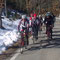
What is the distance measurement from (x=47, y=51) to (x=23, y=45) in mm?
1278

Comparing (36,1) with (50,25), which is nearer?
(50,25)

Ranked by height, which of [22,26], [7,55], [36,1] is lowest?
[7,55]

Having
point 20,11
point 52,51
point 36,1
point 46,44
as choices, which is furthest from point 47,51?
point 20,11

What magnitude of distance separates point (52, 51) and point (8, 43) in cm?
293

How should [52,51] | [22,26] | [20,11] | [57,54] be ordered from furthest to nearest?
[20,11]
[22,26]
[52,51]
[57,54]

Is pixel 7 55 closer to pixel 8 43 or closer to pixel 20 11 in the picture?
pixel 8 43

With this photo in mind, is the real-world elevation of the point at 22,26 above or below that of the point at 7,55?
above

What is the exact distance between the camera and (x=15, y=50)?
1310 centimetres

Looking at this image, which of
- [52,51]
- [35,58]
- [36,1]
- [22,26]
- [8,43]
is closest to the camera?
[35,58]

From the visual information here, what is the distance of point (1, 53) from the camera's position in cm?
1197

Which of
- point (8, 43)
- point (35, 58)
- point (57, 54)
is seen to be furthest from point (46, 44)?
point (35, 58)

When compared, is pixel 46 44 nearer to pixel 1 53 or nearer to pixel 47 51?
pixel 47 51

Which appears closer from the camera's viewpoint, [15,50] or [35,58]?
[35,58]

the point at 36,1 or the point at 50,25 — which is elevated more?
the point at 36,1
